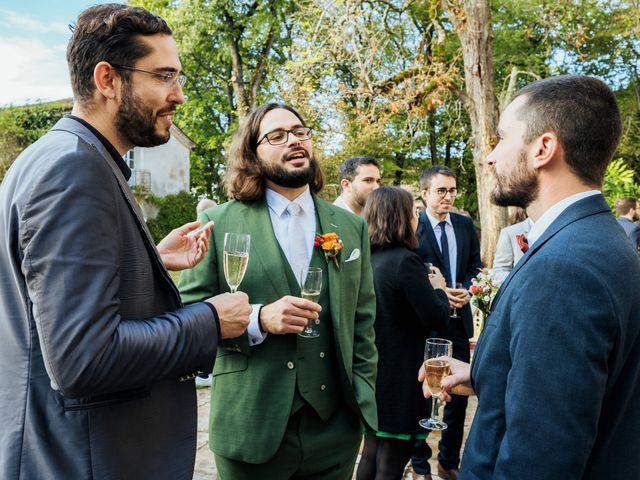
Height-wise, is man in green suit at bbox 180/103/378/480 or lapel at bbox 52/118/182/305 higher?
lapel at bbox 52/118/182/305

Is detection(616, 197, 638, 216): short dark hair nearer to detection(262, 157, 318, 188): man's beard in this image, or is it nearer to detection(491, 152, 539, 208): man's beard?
detection(262, 157, 318, 188): man's beard

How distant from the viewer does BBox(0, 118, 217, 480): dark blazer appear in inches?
53.9

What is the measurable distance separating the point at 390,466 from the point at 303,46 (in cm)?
924

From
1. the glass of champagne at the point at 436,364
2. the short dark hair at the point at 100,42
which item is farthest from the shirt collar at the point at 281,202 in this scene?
the short dark hair at the point at 100,42

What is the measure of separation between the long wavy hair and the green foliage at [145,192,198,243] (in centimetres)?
2662

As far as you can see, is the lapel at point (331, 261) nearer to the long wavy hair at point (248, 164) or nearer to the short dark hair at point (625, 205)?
the long wavy hair at point (248, 164)

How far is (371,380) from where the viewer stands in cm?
279

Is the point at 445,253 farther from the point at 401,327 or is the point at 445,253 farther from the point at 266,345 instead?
the point at 266,345

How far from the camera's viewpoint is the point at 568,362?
140 cm

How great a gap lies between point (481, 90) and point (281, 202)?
30.3 ft

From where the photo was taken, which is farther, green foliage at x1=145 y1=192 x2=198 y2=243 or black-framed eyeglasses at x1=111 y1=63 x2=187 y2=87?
green foliage at x1=145 y1=192 x2=198 y2=243

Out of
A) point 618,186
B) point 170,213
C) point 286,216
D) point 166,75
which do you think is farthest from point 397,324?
point 170,213

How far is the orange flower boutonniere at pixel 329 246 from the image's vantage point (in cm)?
273

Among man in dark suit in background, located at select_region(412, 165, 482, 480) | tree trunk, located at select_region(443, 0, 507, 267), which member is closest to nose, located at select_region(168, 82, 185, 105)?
man in dark suit in background, located at select_region(412, 165, 482, 480)
